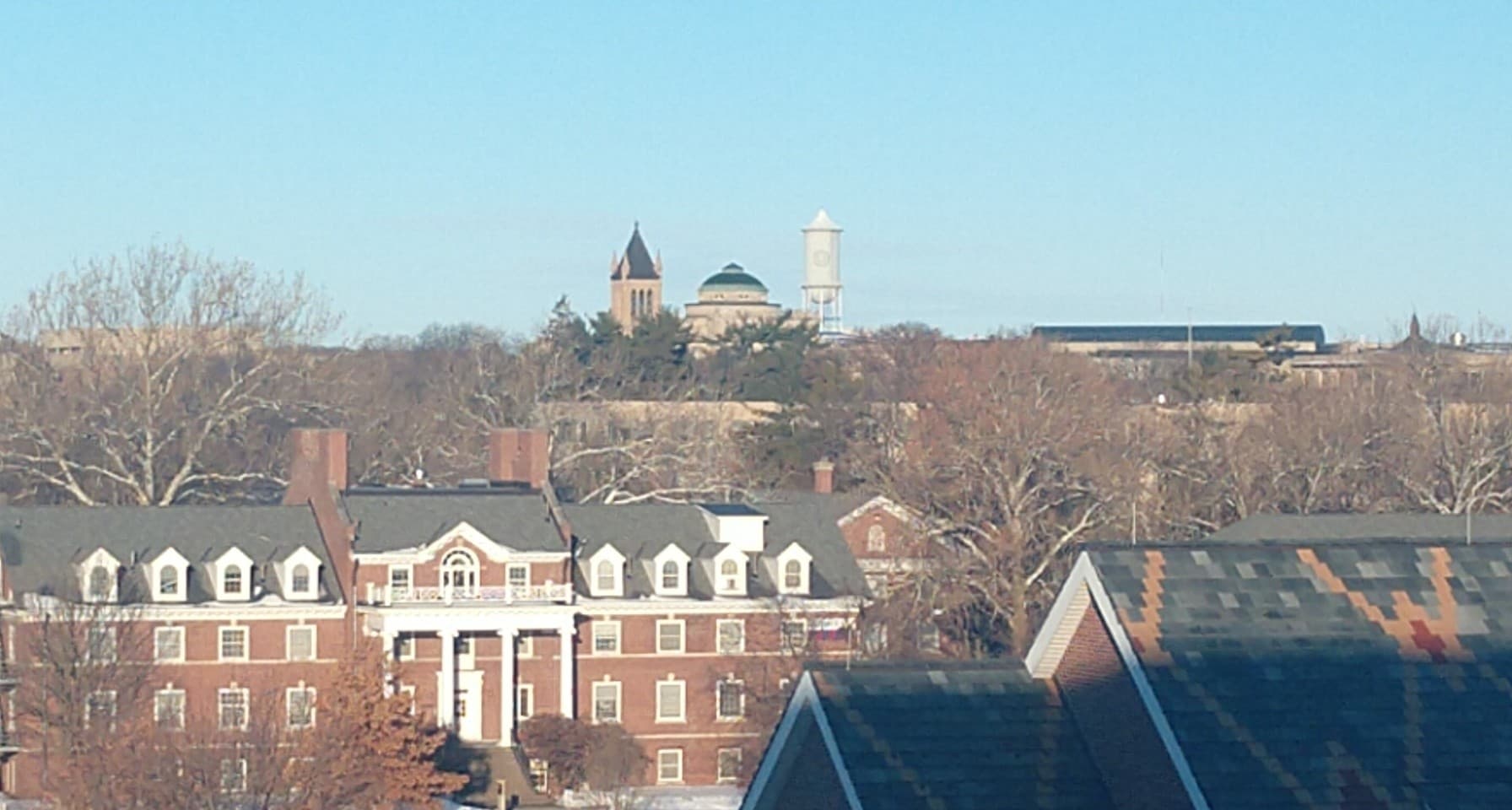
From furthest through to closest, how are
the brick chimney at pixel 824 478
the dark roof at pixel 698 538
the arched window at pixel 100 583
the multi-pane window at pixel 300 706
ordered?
the brick chimney at pixel 824 478 < the dark roof at pixel 698 538 < the arched window at pixel 100 583 < the multi-pane window at pixel 300 706

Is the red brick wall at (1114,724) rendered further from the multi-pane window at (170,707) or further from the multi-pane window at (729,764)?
the multi-pane window at (729,764)

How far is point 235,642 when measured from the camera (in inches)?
2211

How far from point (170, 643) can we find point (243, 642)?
1404 millimetres

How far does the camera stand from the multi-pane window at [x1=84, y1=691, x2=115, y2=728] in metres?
50.8

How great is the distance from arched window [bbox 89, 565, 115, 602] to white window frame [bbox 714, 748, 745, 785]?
40.5 ft

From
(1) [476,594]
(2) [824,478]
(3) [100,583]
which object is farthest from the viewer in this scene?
(2) [824,478]

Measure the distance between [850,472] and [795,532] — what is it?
20.7m

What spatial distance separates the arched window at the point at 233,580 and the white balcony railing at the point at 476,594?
2.66 metres

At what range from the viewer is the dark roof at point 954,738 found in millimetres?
18859

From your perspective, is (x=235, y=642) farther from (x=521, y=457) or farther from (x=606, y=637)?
(x=521, y=457)

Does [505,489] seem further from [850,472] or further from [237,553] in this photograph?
[850,472]

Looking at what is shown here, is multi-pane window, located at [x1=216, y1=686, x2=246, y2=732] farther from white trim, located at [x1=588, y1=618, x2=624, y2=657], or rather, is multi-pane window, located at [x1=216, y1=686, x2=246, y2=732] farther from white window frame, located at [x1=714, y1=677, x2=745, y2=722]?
white window frame, located at [x1=714, y1=677, x2=745, y2=722]

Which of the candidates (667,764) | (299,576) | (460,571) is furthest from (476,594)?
(667,764)

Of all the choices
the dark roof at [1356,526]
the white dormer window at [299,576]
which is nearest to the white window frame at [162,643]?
the white dormer window at [299,576]
